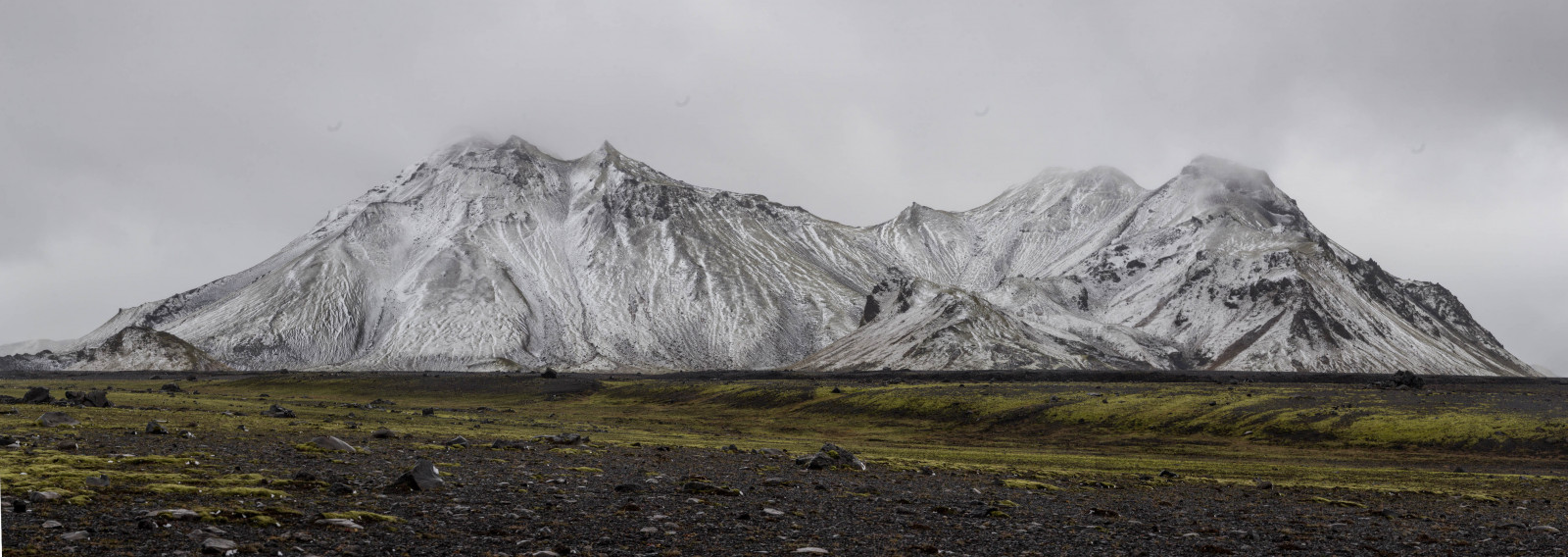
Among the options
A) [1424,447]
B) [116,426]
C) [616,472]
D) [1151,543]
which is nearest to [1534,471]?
[1424,447]

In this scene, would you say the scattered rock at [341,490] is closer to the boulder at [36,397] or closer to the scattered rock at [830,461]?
the scattered rock at [830,461]

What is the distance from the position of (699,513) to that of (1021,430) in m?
60.2

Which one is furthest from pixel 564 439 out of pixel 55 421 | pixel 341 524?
pixel 341 524

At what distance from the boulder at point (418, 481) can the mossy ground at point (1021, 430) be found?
2488mm

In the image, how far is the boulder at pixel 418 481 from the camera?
22.5 m

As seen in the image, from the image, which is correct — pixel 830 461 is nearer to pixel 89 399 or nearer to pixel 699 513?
pixel 699 513

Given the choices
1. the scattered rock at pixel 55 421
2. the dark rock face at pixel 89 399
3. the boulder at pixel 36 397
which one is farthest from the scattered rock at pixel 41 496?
the boulder at pixel 36 397

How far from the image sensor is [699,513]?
21172 millimetres

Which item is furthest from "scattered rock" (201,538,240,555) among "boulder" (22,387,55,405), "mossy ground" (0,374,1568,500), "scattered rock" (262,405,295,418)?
"boulder" (22,387,55,405)

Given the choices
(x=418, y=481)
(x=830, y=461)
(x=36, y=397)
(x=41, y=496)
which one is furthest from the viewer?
(x=36, y=397)

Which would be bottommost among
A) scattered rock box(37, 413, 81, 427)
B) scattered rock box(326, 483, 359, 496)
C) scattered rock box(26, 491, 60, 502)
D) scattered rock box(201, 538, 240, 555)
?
scattered rock box(326, 483, 359, 496)

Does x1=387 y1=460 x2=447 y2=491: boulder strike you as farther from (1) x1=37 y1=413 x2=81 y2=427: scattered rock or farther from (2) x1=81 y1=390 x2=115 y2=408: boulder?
(2) x1=81 y1=390 x2=115 y2=408: boulder

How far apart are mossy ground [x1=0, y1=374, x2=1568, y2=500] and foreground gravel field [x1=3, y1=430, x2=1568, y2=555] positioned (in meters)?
1.97

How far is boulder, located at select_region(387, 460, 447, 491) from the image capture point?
22.5 m
